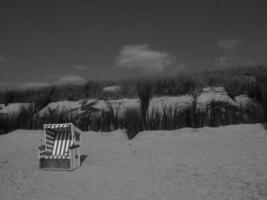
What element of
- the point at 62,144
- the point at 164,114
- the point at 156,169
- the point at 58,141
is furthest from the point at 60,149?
the point at 164,114

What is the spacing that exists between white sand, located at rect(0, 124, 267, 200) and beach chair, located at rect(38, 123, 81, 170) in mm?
235

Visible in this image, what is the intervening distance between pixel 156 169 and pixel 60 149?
2.27 m

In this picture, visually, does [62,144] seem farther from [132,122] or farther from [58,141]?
[132,122]

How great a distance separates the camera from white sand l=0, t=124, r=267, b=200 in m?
3.62

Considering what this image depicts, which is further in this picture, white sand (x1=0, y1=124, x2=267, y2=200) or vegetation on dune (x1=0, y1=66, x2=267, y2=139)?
vegetation on dune (x1=0, y1=66, x2=267, y2=139)

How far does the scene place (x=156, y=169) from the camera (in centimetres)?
487

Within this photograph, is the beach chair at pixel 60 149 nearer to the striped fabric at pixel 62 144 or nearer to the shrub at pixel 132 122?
the striped fabric at pixel 62 144

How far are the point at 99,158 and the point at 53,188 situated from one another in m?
2.08

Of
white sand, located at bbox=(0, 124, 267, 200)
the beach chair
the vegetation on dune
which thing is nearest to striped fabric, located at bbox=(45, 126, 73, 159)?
the beach chair

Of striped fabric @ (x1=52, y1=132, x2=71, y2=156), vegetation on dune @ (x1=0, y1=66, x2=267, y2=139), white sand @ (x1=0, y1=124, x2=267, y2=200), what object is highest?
vegetation on dune @ (x1=0, y1=66, x2=267, y2=139)

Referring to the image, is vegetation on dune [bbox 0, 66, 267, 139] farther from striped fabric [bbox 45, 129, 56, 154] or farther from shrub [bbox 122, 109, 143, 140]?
striped fabric [bbox 45, 129, 56, 154]

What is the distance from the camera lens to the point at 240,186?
3.67 metres

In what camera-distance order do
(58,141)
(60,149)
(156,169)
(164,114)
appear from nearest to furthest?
(156,169)
(60,149)
(58,141)
(164,114)

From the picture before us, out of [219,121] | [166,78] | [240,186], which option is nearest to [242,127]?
[219,121]
